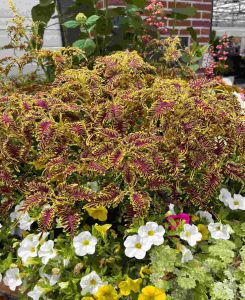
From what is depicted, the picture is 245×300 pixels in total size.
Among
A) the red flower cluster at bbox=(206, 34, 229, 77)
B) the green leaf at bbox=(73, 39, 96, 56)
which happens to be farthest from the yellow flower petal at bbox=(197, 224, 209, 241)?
the red flower cluster at bbox=(206, 34, 229, 77)

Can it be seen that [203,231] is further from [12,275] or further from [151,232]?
[12,275]

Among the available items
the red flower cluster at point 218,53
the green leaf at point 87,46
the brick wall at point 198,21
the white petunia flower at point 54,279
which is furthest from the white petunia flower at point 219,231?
the brick wall at point 198,21

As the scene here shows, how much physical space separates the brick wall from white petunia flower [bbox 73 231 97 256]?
8.05 feet

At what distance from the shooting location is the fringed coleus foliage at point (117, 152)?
1168 mm

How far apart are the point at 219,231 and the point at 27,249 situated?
0.62 meters

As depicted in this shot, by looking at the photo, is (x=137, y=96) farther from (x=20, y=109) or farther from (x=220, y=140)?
(x=20, y=109)

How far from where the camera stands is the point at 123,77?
164 cm

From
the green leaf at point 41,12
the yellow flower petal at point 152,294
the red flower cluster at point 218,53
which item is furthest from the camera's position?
the red flower cluster at point 218,53

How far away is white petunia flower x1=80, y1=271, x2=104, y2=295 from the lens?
107cm

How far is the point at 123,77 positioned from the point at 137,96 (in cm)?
25

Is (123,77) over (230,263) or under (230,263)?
over

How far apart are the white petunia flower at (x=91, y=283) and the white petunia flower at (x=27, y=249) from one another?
186 mm

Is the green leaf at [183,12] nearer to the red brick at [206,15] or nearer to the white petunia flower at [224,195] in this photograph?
the red brick at [206,15]

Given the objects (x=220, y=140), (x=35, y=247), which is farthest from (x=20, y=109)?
(x=220, y=140)
